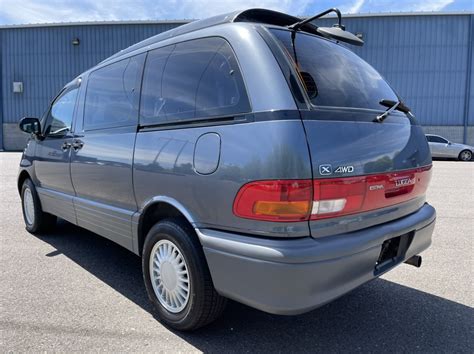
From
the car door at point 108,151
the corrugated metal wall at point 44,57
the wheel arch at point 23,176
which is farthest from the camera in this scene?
the corrugated metal wall at point 44,57

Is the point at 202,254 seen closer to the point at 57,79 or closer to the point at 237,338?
the point at 237,338

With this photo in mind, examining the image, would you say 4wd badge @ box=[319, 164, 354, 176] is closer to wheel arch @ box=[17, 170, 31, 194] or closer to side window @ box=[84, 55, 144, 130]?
side window @ box=[84, 55, 144, 130]

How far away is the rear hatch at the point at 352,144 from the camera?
82.2 inches

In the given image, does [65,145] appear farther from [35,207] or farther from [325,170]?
[325,170]

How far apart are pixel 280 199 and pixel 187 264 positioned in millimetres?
824

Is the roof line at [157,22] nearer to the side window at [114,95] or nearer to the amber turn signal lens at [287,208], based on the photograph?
the side window at [114,95]

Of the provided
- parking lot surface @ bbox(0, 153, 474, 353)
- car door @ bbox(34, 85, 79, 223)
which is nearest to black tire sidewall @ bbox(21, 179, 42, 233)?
car door @ bbox(34, 85, 79, 223)

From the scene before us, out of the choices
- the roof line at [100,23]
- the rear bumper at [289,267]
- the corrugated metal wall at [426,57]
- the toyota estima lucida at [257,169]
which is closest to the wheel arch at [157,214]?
the toyota estima lucida at [257,169]

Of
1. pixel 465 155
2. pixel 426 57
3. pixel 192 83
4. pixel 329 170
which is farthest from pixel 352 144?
pixel 426 57

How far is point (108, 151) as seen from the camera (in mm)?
3229

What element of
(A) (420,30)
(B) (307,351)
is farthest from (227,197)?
(A) (420,30)

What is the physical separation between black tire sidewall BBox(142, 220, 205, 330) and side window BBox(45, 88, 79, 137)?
2.01m

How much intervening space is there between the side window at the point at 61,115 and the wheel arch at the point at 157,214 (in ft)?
5.68

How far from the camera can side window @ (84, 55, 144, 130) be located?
3.11m
